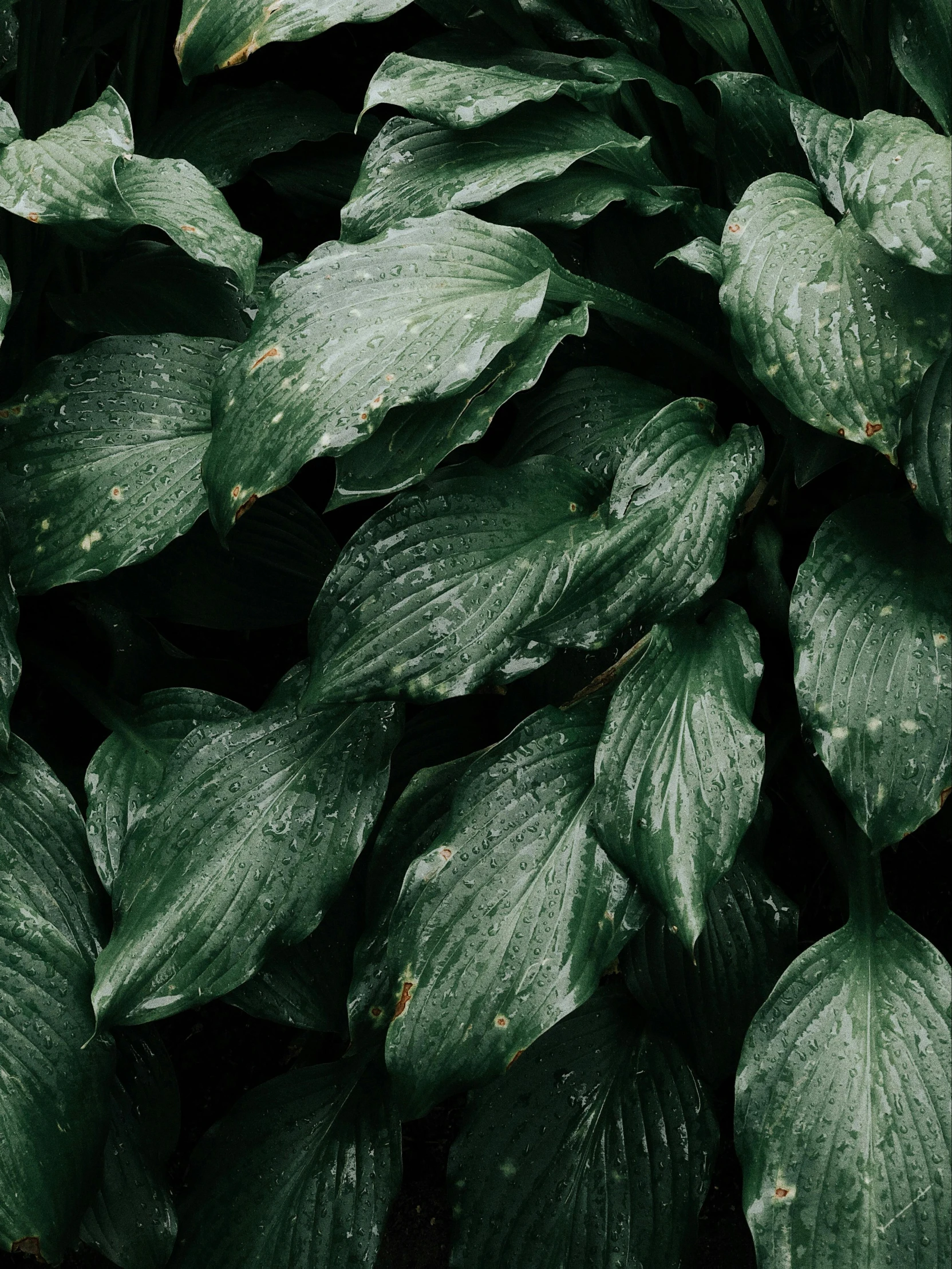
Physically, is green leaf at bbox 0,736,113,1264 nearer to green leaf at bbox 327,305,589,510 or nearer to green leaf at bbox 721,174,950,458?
green leaf at bbox 327,305,589,510

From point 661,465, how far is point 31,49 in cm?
86

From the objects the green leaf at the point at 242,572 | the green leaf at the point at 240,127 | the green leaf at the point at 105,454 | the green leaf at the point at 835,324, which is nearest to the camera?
the green leaf at the point at 835,324

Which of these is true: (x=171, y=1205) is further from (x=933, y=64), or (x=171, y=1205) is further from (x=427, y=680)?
(x=933, y=64)

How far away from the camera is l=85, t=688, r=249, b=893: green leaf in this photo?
3.06ft

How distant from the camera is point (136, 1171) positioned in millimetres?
973

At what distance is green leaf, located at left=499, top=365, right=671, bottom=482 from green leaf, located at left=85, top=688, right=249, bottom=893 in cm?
37

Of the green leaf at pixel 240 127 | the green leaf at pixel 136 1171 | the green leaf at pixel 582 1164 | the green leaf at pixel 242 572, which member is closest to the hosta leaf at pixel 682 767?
the green leaf at pixel 582 1164

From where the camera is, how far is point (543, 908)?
2.70 feet

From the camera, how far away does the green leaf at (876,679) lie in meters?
0.80

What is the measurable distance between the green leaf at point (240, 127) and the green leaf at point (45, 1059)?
71cm

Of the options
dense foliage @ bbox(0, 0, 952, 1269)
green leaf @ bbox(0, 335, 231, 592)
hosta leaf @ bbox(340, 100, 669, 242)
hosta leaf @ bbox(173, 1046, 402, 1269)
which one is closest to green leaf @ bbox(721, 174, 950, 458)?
dense foliage @ bbox(0, 0, 952, 1269)

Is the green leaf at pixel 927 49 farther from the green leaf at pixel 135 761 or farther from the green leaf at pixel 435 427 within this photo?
the green leaf at pixel 135 761

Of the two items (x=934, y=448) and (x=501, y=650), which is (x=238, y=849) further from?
(x=934, y=448)

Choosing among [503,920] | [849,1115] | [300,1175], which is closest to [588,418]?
[503,920]
